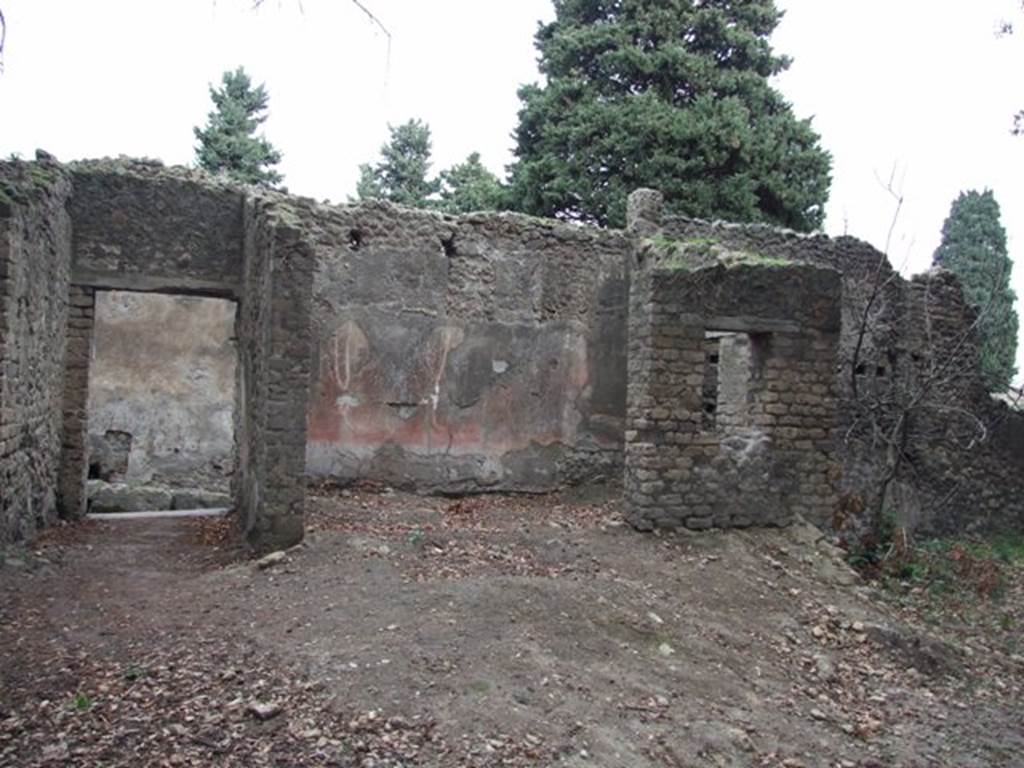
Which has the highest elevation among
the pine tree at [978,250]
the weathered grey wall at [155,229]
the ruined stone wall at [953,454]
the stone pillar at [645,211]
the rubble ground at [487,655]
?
the pine tree at [978,250]

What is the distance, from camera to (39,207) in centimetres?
706

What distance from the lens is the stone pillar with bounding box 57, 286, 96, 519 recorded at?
27.9 ft

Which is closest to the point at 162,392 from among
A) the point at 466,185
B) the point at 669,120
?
the point at 669,120

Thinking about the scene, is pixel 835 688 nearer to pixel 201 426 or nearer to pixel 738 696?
pixel 738 696

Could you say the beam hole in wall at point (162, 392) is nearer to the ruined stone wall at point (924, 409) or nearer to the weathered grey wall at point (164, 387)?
the weathered grey wall at point (164, 387)

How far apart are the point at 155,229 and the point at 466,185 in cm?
1783

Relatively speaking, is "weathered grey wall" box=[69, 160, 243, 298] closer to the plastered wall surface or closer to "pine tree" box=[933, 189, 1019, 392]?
the plastered wall surface

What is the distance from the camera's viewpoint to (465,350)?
32.1 feet

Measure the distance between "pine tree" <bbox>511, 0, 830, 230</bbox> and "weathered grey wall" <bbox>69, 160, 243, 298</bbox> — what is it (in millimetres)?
10671

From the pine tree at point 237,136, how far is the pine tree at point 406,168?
3.63 meters

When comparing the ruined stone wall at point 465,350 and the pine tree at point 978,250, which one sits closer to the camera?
the ruined stone wall at point 465,350

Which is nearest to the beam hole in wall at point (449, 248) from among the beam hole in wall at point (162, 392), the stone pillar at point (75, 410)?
the stone pillar at point (75, 410)

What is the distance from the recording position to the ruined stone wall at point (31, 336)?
247 inches

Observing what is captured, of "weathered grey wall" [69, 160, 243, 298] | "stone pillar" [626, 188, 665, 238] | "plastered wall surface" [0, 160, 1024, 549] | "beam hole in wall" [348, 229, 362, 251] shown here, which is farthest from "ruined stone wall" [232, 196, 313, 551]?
"stone pillar" [626, 188, 665, 238]
